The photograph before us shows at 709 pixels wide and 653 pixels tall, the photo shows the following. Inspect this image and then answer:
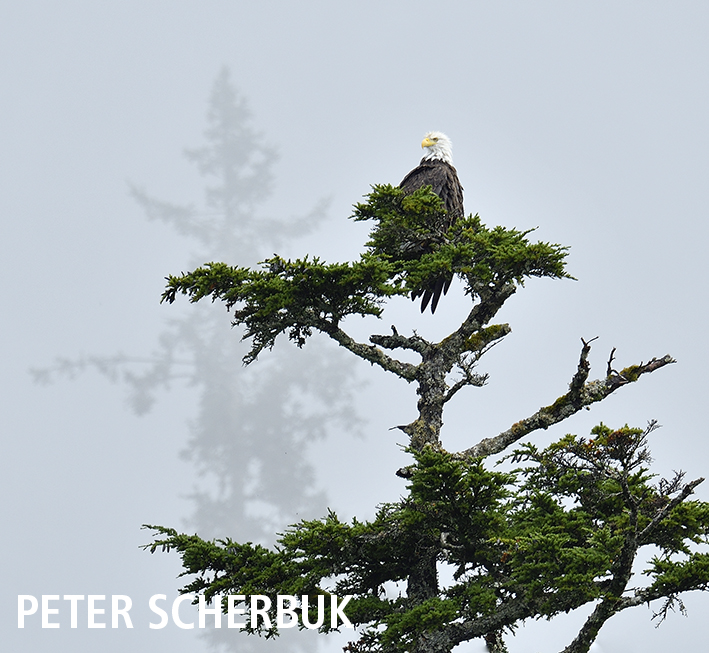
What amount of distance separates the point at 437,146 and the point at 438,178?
98 cm

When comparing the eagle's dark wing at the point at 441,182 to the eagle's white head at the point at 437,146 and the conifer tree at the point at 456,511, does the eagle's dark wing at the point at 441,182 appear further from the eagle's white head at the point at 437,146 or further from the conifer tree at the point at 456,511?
the conifer tree at the point at 456,511

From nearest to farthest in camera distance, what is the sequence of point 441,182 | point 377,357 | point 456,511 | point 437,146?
point 456,511
point 377,357
point 441,182
point 437,146

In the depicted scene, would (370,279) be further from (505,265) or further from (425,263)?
(505,265)

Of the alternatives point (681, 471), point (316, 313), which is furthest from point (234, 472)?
point (681, 471)

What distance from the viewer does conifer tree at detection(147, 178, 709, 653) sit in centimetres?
716

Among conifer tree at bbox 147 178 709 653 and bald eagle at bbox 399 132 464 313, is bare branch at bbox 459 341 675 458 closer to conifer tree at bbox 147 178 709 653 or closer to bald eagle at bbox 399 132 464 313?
conifer tree at bbox 147 178 709 653

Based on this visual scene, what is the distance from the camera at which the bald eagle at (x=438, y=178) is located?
1130cm

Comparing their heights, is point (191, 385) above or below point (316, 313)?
above

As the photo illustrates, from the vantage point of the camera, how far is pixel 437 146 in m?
12.8

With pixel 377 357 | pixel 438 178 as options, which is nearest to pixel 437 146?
pixel 438 178

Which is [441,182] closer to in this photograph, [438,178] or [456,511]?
[438,178]

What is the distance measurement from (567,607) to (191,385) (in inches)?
1035

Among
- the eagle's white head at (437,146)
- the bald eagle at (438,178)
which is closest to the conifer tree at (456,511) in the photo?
the bald eagle at (438,178)

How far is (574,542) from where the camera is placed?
7.66 metres
